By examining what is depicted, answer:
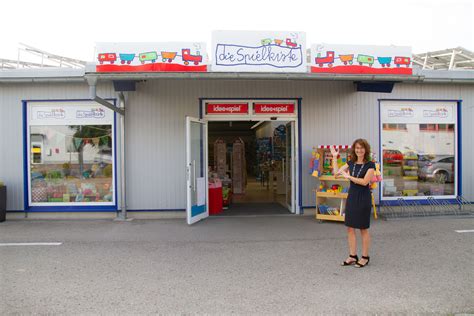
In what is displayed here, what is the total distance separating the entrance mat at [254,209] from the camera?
8.86 meters

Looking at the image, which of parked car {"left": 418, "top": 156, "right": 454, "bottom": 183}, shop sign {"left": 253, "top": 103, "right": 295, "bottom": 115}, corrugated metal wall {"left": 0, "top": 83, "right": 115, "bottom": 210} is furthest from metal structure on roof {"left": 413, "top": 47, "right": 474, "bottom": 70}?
corrugated metal wall {"left": 0, "top": 83, "right": 115, "bottom": 210}

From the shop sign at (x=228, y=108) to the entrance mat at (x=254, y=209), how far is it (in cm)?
244

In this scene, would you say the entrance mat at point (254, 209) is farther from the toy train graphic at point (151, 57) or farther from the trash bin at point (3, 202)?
the trash bin at point (3, 202)

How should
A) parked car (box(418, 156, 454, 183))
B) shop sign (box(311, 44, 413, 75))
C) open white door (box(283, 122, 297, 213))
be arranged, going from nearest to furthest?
shop sign (box(311, 44, 413, 75)) < open white door (box(283, 122, 297, 213)) < parked car (box(418, 156, 454, 183))

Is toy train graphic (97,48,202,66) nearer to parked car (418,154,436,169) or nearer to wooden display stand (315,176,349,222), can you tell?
wooden display stand (315,176,349,222)

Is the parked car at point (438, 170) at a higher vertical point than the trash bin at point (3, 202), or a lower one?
higher

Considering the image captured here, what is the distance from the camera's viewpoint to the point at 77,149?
8641mm

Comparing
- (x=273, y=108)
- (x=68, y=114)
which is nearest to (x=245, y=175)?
(x=273, y=108)

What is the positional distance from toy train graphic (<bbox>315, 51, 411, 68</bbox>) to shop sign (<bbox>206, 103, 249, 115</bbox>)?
86.7 inches

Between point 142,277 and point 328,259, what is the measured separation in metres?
2.62

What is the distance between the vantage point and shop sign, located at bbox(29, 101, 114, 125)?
332 inches

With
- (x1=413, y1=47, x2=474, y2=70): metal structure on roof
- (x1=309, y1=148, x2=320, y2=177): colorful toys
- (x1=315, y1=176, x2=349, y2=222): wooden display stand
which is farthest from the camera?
(x1=413, y1=47, x2=474, y2=70): metal structure on roof

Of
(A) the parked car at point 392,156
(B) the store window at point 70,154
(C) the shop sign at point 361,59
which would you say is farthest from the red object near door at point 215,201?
(A) the parked car at point 392,156

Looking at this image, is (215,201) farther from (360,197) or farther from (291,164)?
(360,197)
